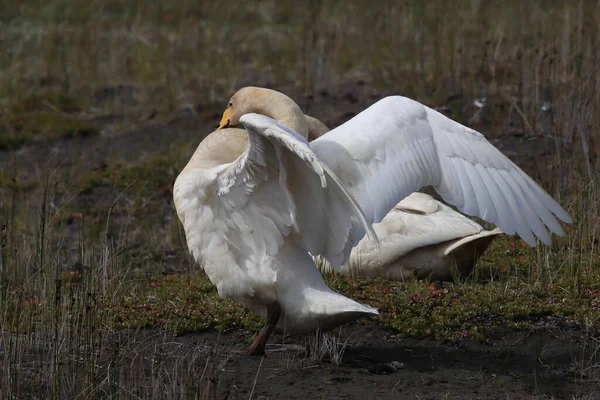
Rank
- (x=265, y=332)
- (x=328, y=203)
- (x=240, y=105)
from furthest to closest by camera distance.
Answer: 1. (x=240, y=105)
2. (x=265, y=332)
3. (x=328, y=203)

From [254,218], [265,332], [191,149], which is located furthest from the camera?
[191,149]

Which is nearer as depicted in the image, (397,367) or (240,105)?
(397,367)

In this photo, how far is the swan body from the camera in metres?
6.97

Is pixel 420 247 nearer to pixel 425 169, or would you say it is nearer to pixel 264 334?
pixel 425 169

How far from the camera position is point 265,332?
580 centimetres

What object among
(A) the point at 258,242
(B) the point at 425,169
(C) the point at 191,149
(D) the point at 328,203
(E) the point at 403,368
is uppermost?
(B) the point at 425,169

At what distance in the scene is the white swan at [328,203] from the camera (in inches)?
216

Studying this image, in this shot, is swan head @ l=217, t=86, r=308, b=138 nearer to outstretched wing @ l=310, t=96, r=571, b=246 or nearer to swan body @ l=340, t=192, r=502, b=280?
outstretched wing @ l=310, t=96, r=571, b=246

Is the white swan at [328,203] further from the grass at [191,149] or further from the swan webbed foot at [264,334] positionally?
the grass at [191,149]

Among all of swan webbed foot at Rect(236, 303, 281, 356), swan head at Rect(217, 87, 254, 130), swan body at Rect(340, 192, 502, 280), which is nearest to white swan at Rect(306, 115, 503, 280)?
swan body at Rect(340, 192, 502, 280)

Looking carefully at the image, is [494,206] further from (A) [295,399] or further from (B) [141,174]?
(B) [141,174]

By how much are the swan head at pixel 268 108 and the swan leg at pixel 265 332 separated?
3.32ft

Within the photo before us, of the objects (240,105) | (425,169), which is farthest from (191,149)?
(425,169)

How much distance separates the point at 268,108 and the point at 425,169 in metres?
1.18
